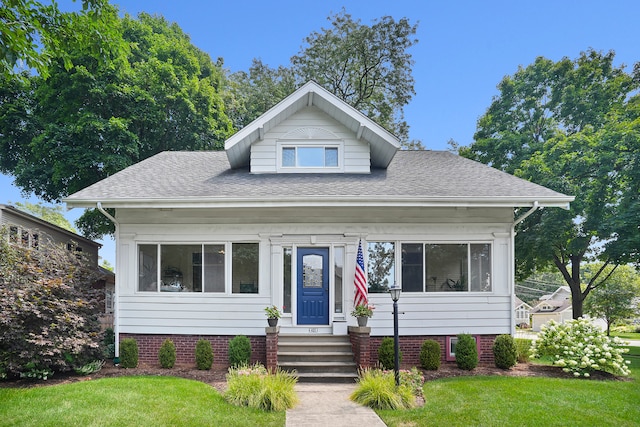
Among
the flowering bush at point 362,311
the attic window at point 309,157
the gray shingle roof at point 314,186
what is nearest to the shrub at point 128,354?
the gray shingle roof at point 314,186

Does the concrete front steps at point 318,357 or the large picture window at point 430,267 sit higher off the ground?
the large picture window at point 430,267

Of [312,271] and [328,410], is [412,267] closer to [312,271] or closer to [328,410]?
[312,271]

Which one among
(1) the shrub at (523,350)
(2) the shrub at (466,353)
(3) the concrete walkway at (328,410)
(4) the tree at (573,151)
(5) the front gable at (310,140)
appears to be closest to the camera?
(3) the concrete walkway at (328,410)

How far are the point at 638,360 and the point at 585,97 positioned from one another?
11.4m

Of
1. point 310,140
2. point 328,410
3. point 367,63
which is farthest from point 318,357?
point 367,63

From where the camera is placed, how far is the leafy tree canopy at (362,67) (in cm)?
2439

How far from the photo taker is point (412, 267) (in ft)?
36.2

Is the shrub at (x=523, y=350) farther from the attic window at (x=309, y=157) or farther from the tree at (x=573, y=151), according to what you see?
the tree at (x=573, y=151)

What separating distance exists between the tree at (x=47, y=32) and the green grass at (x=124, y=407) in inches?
202

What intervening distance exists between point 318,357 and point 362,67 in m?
19.0

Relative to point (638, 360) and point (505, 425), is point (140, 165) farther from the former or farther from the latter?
point (638, 360)

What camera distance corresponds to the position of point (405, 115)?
1016 inches

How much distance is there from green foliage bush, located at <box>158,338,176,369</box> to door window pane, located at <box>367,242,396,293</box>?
15.7 ft

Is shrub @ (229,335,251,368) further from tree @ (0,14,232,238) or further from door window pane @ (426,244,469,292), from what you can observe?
tree @ (0,14,232,238)
